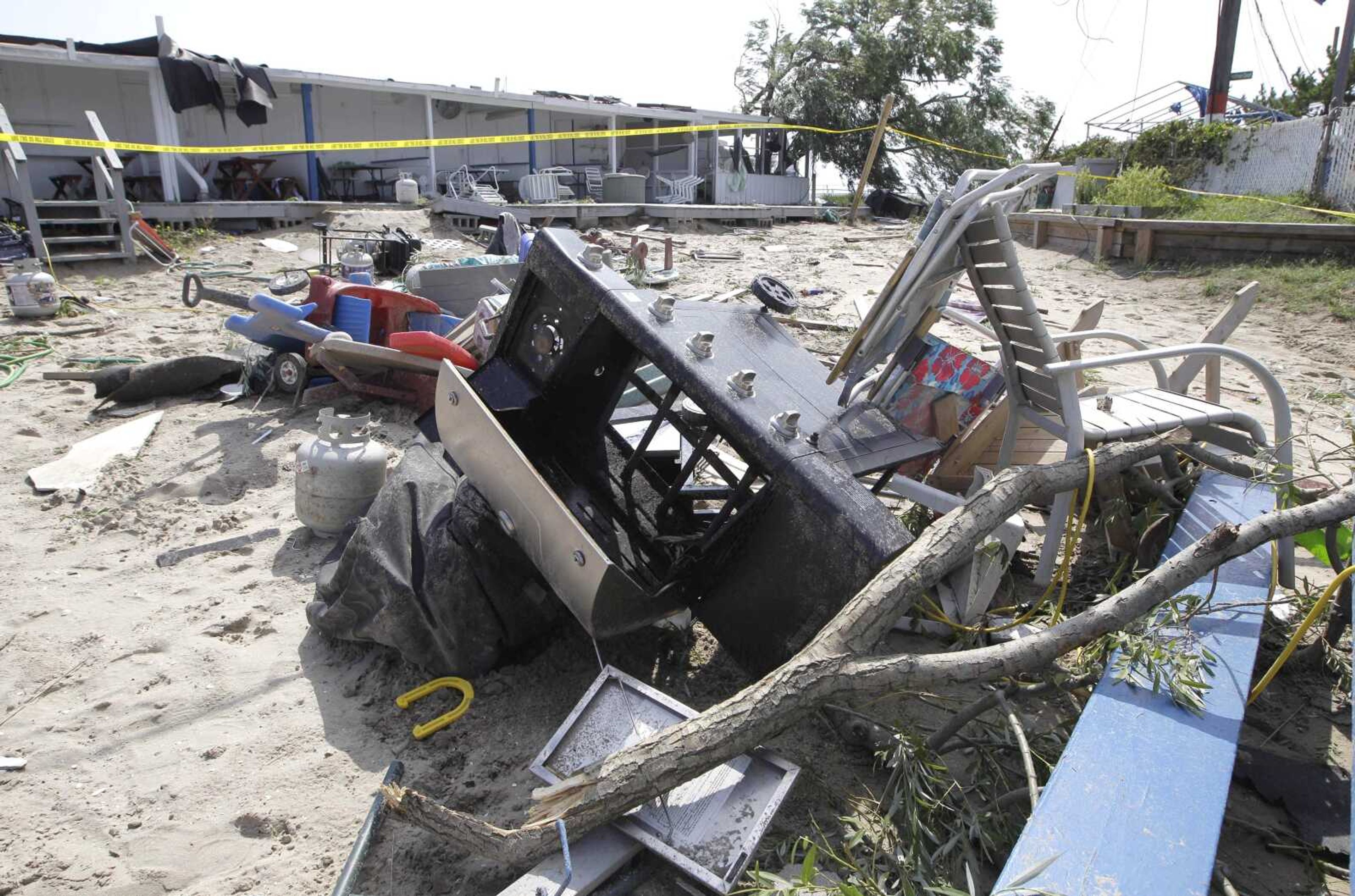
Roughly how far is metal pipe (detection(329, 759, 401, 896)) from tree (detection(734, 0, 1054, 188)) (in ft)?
84.6

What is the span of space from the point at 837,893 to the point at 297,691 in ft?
6.47

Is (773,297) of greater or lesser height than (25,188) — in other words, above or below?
below

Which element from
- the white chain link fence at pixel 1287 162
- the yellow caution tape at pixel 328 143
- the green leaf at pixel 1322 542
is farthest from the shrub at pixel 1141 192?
the green leaf at pixel 1322 542

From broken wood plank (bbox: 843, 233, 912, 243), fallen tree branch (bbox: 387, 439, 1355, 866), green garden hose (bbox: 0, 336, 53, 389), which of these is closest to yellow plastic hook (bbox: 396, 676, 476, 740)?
fallen tree branch (bbox: 387, 439, 1355, 866)

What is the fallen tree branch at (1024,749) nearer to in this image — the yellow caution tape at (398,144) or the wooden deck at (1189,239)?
the wooden deck at (1189,239)

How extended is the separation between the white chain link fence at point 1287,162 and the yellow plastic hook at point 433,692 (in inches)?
613

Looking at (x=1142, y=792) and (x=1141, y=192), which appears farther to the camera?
(x=1141, y=192)

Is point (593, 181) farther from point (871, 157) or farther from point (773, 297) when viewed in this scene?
point (773, 297)

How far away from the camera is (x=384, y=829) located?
2203 mm

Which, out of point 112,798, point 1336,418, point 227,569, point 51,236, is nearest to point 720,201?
point 51,236

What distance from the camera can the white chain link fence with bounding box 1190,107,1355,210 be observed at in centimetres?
1287

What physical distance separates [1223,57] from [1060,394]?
2085cm

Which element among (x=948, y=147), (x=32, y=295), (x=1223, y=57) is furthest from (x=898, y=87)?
(x=32, y=295)

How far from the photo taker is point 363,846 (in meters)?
2.08
